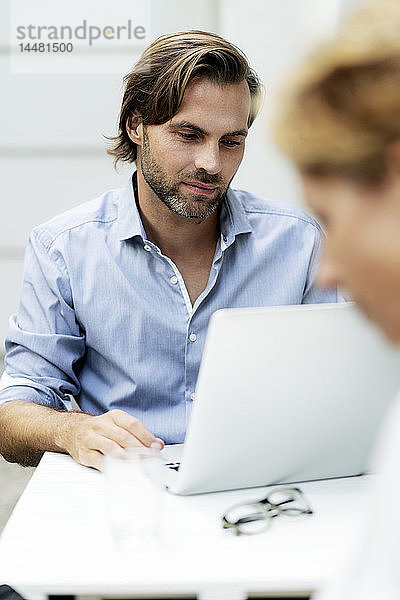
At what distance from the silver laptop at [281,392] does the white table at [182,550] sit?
0.07m

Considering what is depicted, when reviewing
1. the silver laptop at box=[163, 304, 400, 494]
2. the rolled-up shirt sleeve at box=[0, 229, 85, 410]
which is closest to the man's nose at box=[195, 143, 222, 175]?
the rolled-up shirt sleeve at box=[0, 229, 85, 410]

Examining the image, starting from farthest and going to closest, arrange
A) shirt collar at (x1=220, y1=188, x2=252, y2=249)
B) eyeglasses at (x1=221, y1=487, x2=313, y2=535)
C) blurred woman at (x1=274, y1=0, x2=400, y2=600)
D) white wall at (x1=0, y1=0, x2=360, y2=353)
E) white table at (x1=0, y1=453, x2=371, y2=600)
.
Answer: white wall at (x1=0, y1=0, x2=360, y2=353)
shirt collar at (x1=220, y1=188, x2=252, y2=249)
eyeglasses at (x1=221, y1=487, x2=313, y2=535)
white table at (x1=0, y1=453, x2=371, y2=600)
blurred woman at (x1=274, y1=0, x2=400, y2=600)

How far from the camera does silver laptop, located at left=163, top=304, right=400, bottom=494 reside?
102cm

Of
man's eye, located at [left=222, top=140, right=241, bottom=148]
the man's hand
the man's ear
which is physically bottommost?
the man's hand

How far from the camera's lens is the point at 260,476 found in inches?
44.9

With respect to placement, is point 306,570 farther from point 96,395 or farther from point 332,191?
point 96,395

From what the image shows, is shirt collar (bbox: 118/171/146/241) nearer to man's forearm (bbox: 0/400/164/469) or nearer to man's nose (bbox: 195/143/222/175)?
man's nose (bbox: 195/143/222/175)

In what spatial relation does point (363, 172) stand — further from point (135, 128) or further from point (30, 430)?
point (135, 128)

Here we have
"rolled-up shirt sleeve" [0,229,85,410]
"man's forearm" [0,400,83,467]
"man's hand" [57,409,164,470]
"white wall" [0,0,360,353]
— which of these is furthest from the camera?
"white wall" [0,0,360,353]

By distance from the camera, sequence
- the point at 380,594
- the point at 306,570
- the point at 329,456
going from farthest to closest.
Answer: the point at 329,456
the point at 306,570
the point at 380,594

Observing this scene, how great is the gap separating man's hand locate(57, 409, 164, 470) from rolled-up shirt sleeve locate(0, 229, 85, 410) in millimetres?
270

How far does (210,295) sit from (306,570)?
0.80 meters

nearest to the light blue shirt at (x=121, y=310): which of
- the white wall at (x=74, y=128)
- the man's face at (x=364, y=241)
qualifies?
the man's face at (x=364, y=241)

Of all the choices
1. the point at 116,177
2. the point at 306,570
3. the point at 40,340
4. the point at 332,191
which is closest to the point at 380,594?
the point at 332,191
